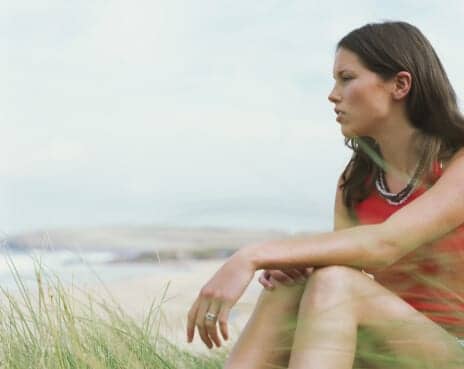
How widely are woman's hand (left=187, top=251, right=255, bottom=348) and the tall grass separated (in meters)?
0.73

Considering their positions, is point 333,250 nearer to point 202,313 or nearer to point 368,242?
point 368,242

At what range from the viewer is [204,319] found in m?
1.82

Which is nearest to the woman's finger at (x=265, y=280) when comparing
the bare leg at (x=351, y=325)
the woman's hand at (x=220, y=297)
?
the bare leg at (x=351, y=325)

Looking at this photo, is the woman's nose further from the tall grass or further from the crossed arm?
the tall grass

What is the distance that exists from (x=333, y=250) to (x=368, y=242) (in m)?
0.07

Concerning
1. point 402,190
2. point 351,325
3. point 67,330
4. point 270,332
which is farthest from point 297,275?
point 67,330

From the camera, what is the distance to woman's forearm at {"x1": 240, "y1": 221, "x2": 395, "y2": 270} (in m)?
1.93

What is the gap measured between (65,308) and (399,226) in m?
1.04

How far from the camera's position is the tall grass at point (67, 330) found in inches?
103

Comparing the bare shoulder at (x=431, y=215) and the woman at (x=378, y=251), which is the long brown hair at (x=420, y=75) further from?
the bare shoulder at (x=431, y=215)

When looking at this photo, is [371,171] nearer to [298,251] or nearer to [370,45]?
[370,45]

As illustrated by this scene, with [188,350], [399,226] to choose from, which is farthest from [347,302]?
Answer: [188,350]

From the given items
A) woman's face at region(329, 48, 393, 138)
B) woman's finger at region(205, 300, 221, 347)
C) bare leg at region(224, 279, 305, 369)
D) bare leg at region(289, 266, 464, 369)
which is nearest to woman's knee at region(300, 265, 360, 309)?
bare leg at region(289, 266, 464, 369)

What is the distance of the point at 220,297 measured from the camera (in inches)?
70.8
